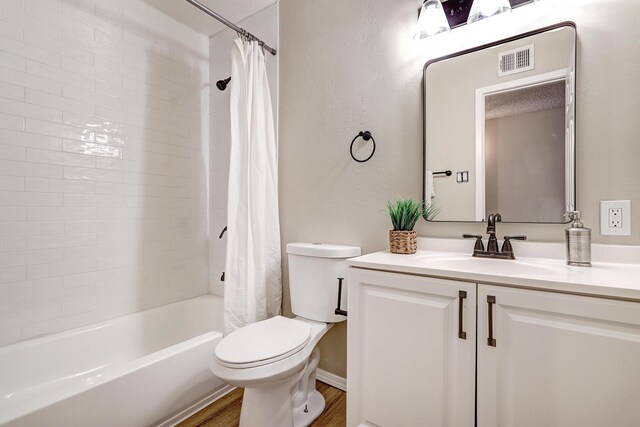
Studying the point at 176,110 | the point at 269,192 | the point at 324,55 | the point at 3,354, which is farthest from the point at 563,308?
the point at 176,110

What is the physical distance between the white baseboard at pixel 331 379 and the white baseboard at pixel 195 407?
1.80 ft

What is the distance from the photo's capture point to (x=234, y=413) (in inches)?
61.3

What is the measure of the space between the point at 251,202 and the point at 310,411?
1.21 metres

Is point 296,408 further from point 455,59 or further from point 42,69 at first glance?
point 42,69

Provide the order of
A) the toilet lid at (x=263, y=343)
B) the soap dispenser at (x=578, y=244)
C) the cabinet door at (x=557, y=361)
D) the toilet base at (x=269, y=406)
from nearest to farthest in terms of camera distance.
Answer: the cabinet door at (x=557, y=361) < the soap dispenser at (x=578, y=244) < the toilet lid at (x=263, y=343) < the toilet base at (x=269, y=406)

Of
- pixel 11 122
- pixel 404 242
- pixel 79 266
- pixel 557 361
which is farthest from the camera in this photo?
pixel 79 266

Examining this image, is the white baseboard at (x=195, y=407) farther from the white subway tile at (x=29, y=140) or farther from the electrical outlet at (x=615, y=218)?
the electrical outlet at (x=615, y=218)

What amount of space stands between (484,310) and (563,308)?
20 cm

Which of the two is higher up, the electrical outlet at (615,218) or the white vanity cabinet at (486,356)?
the electrical outlet at (615,218)

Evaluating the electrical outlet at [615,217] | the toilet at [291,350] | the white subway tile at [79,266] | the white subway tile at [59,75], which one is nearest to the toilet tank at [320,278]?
the toilet at [291,350]

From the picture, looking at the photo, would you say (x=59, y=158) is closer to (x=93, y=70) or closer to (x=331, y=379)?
(x=93, y=70)

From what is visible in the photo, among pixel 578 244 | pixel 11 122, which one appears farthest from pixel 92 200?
pixel 578 244

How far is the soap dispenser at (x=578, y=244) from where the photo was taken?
3.39 feet

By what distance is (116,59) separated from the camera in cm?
188
